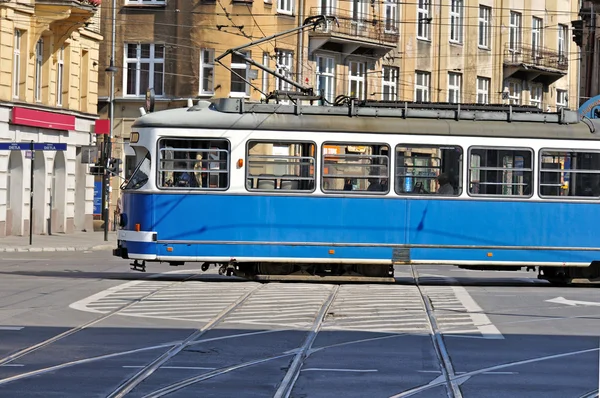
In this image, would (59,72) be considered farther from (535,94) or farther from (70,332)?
(70,332)

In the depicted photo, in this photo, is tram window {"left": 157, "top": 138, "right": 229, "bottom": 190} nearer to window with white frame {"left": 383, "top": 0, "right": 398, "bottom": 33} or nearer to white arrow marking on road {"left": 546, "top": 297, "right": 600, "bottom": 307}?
white arrow marking on road {"left": 546, "top": 297, "right": 600, "bottom": 307}

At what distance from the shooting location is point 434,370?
12.2 meters

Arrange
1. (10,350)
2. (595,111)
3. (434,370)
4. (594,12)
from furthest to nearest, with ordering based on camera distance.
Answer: (594,12) < (595,111) < (10,350) < (434,370)

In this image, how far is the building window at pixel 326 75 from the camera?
173 ft

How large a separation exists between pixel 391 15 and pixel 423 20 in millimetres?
2558

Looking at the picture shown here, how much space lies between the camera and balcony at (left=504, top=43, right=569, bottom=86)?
6372cm

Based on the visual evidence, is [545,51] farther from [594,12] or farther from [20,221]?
[20,221]

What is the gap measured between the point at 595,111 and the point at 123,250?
12.5 metres

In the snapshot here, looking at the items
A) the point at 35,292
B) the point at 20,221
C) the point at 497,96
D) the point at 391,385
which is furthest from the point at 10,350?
the point at 497,96

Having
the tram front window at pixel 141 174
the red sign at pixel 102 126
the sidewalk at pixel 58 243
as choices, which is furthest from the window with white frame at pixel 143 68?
the tram front window at pixel 141 174

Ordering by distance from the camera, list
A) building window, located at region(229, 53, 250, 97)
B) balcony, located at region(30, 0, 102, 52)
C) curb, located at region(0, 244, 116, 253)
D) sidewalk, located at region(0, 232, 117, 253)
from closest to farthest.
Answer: curb, located at region(0, 244, 116, 253) < sidewalk, located at region(0, 232, 117, 253) < balcony, located at region(30, 0, 102, 52) < building window, located at region(229, 53, 250, 97)

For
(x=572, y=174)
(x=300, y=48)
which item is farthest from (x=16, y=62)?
(x=572, y=174)

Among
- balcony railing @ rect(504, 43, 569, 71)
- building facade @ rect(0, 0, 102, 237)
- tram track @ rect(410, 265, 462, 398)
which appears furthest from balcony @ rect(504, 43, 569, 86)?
tram track @ rect(410, 265, 462, 398)

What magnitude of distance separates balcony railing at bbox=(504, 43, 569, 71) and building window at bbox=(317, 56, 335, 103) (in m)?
13.3
